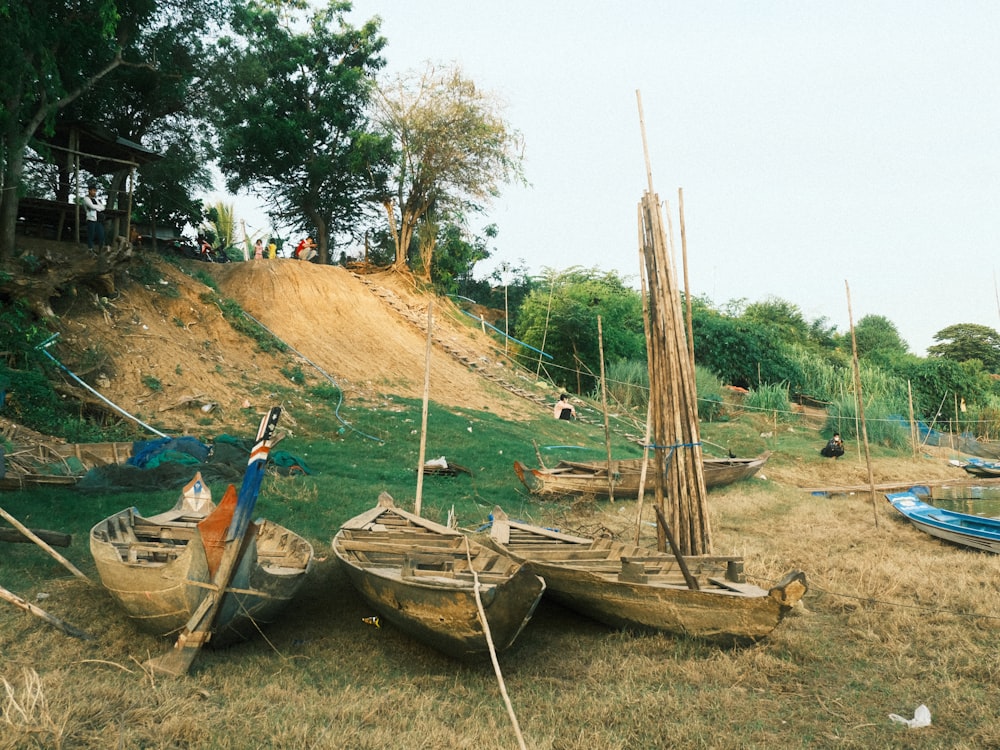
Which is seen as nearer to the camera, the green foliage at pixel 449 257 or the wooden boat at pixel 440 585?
the wooden boat at pixel 440 585

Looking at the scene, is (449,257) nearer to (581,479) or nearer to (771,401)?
(771,401)

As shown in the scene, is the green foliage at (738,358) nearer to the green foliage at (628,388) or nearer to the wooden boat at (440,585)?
the green foliage at (628,388)

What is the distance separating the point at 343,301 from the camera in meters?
21.7

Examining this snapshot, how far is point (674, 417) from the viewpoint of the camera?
725 centimetres

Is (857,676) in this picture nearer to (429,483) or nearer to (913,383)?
(429,483)

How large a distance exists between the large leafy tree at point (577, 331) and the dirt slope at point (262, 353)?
6.14 feet

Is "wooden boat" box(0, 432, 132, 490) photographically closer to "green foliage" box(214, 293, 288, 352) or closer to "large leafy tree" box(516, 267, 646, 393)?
"green foliage" box(214, 293, 288, 352)

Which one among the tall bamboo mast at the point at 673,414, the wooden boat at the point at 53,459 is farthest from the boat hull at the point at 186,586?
the tall bamboo mast at the point at 673,414

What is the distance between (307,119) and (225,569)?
68.4 ft

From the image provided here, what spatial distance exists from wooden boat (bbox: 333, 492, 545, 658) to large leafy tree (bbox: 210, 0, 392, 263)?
1794cm

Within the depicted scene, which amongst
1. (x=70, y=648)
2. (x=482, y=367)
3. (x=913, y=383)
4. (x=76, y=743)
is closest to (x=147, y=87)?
(x=482, y=367)

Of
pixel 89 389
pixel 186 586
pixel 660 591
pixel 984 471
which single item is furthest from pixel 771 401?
pixel 186 586

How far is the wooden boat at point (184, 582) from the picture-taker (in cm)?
497

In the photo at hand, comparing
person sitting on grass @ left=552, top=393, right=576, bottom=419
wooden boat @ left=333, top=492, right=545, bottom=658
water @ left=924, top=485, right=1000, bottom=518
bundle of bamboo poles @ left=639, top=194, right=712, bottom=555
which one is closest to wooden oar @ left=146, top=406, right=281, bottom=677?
wooden boat @ left=333, top=492, right=545, bottom=658
